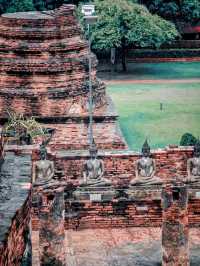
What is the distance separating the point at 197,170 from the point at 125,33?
72.3 feet

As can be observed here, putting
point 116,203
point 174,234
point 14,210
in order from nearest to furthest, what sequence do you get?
point 14,210
point 174,234
point 116,203

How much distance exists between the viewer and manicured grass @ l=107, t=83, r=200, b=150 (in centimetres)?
2091

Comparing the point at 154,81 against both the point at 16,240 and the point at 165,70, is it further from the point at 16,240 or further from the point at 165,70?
the point at 16,240

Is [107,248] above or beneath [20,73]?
beneath

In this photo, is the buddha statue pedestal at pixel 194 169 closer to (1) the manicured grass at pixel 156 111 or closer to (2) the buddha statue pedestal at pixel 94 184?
(2) the buddha statue pedestal at pixel 94 184

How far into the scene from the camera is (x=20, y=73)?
1716 cm

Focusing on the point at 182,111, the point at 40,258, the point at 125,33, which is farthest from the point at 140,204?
the point at 125,33

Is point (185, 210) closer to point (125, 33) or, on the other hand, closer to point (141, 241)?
point (141, 241)

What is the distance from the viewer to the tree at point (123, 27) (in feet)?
106

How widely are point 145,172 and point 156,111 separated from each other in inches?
521

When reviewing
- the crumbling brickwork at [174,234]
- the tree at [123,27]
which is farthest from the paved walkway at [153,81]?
the crumbling brickwork at [174,234]

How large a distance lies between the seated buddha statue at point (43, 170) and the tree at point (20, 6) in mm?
24088

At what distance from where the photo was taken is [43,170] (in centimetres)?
1117

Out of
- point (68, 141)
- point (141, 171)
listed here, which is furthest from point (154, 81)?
point (141, 171)
